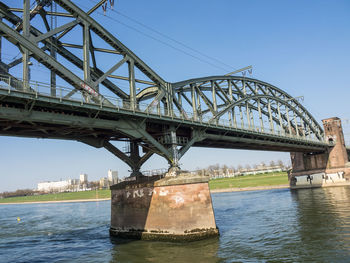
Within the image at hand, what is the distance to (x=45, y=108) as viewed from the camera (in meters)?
18.5

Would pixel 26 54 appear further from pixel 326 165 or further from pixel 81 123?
pixel 326 165

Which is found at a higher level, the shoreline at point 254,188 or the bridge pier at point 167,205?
the bridge pier at point 167,205

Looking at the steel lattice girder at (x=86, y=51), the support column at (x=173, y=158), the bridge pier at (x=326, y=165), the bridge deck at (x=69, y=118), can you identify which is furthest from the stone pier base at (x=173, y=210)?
the bridge pier at (x=326, y=165)

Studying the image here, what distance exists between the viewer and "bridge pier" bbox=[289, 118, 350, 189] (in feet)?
222

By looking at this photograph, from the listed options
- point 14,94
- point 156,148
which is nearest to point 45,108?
point 14,94

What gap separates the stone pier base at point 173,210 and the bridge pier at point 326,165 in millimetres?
57697

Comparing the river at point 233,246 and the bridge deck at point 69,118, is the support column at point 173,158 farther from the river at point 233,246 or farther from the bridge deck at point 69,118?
the river at point 233,246

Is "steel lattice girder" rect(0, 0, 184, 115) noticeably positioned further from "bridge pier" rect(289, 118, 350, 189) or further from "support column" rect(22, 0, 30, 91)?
"bridge pier" rect(289, 118, 350, 189)

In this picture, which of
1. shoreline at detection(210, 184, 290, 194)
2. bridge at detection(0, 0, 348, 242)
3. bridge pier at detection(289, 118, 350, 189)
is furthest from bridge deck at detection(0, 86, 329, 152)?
shoreline at detection(210, 184, 290, 194)

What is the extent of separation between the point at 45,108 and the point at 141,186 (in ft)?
34.4

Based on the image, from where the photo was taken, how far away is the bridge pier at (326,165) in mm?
67562

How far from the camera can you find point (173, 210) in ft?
71.9

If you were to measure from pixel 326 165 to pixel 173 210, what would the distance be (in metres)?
61.2

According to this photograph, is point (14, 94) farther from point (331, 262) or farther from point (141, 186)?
point (331, 262)
